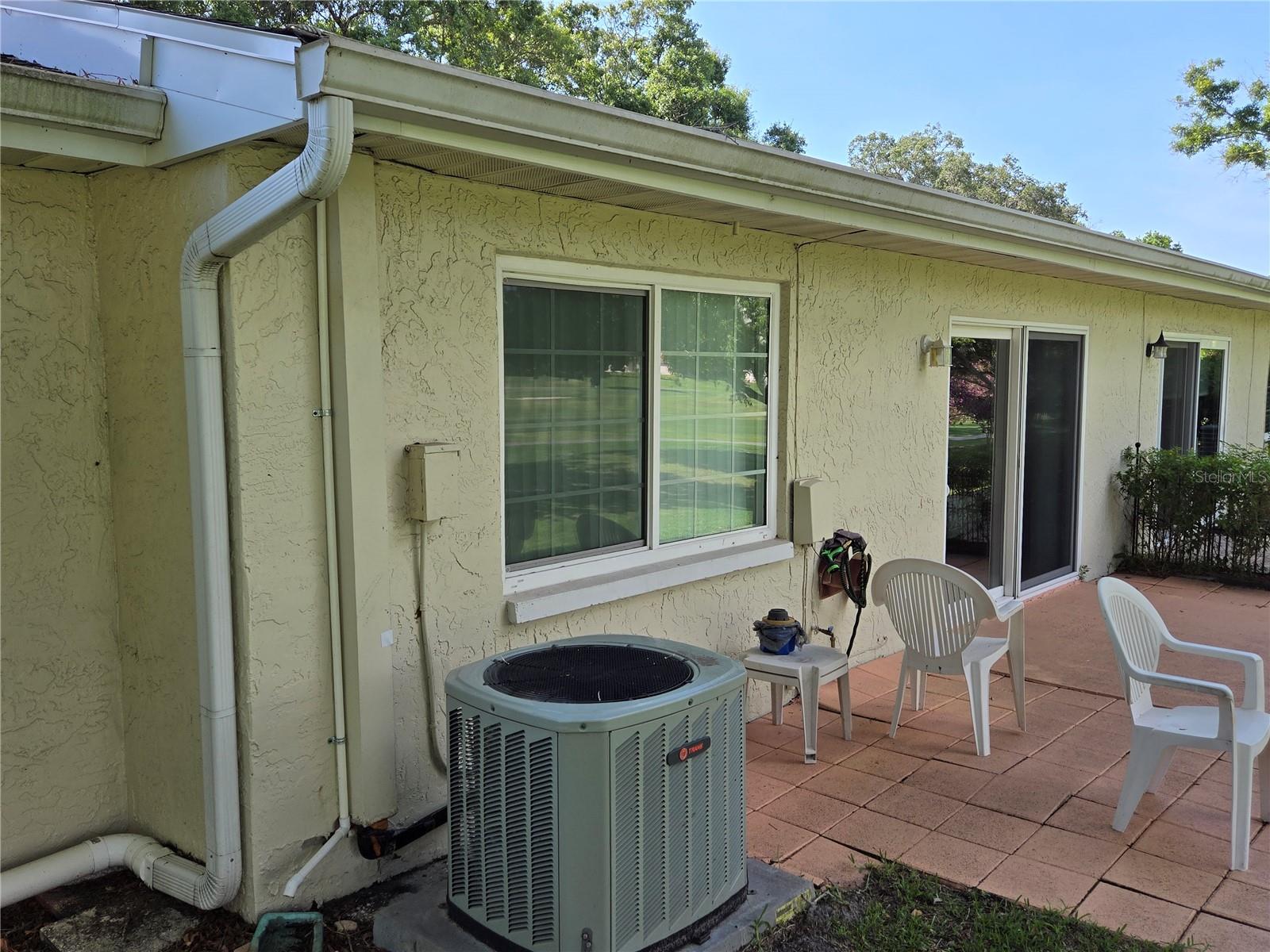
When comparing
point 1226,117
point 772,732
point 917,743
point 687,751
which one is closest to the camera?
point 687,751

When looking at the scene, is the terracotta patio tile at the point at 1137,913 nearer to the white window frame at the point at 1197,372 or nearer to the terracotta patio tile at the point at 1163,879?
the terracotta patio tile at the point at 1163,879

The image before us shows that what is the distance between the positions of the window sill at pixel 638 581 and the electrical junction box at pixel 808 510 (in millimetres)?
98

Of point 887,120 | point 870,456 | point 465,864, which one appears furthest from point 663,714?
point 887,120

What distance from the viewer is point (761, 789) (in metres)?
4.45

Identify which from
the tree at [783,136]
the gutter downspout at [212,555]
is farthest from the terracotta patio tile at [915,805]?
the tree at [783,136]

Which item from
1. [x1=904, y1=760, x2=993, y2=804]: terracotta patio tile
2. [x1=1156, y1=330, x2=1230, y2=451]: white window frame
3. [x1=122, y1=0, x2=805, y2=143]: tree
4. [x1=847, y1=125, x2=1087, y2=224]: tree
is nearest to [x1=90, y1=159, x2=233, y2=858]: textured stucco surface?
[x1=904, y1=760, x2=993, y2=804]: terracotta patio tile

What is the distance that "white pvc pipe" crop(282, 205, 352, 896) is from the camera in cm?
325

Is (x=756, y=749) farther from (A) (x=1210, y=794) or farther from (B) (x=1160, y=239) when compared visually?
(B) (x=1160, y=239)

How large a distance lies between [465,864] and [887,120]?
5328 cm

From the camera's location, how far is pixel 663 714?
283cm

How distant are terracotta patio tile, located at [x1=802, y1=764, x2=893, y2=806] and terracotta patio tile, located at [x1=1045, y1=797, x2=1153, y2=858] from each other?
75cm

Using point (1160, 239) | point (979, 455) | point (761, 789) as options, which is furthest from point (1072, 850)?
point (1160, 239)

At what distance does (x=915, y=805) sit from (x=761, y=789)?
688 millimetres

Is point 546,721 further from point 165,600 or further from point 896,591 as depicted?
point 896,591
